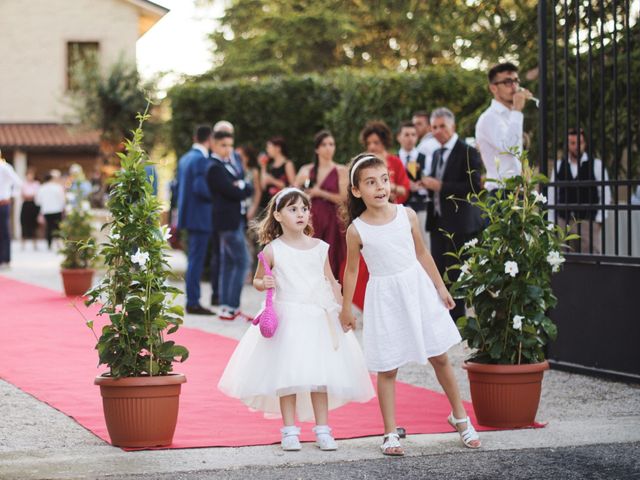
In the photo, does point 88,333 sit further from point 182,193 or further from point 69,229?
point 69,229

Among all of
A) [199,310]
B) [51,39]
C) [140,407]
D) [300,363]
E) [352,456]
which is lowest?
[352,456]

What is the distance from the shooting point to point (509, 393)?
6.64 m

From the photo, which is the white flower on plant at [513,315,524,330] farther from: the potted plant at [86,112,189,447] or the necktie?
the necktie

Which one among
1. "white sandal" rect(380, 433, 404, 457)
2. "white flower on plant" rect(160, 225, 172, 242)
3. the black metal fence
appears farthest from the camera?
the black metal fence

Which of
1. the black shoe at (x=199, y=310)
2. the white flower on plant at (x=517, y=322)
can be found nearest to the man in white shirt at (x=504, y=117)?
the white flower on plant at (x=517, y=322)

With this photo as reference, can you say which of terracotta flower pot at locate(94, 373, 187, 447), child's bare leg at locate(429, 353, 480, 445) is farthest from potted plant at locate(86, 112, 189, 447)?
child's bare leg at locate(429, 353, 480, 445)

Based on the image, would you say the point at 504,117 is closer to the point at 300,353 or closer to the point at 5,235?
the point at 300,353

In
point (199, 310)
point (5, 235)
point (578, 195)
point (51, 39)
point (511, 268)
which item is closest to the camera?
point (511, 268)

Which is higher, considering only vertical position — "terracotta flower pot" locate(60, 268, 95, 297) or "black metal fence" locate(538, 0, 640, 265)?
"black metal fence" locate(538, 0, 640, 265)

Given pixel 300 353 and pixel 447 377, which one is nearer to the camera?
pixel 300 353

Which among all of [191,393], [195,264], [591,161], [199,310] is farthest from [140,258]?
[199,310]

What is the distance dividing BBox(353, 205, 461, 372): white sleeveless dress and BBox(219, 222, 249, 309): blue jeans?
6.12 meters

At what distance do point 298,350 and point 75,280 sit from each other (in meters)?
9.73

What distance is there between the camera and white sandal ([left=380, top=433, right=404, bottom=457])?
5934mm
